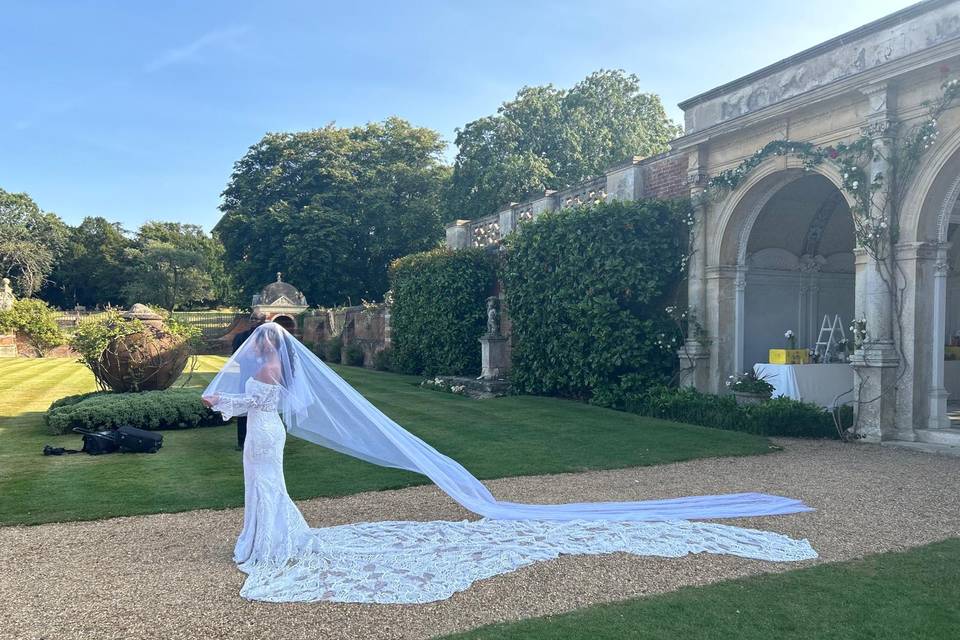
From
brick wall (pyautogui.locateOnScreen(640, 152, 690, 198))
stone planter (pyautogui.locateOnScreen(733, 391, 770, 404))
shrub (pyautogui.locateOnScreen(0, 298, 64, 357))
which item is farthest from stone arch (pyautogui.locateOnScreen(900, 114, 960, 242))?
shrub (pyautogui.locateOnScreen(0, 298, 64, 357))

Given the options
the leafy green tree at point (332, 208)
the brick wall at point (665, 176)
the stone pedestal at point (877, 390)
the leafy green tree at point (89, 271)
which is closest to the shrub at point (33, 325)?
the leafy green tree at point (332, 208)

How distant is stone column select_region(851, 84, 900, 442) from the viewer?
372 inches

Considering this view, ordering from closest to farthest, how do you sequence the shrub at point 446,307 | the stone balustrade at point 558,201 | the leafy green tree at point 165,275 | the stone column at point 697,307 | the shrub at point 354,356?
the stone column at point 697,307
the stone balustrade at point 558,201
the shrub at point 446,307
the shrub at point 354,356
the leafy green tree at point 165,275

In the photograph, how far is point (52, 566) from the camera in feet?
16.3

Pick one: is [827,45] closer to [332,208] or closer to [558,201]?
[558,201]

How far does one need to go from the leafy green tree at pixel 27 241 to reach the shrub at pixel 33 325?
20523 mm

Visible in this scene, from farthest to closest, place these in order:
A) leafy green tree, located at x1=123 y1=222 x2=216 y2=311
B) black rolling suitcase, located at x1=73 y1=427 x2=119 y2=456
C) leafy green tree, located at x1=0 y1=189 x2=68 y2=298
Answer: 1. leafy green tree, located at x1=123 y1=222 x2=216 y2=311
2. leafy green tree, located at x1=0 y1=189 x2=68 y2=298
3. black rolling suitcase, located at x1=73 y1=427 x2=119 y2=456

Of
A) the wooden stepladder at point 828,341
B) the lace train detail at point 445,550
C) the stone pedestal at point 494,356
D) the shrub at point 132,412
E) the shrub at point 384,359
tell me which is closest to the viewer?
the lace train detail at point 445,550

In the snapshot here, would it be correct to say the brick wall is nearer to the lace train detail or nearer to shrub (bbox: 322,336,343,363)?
the lace train detail

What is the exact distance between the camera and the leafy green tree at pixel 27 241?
163 ft

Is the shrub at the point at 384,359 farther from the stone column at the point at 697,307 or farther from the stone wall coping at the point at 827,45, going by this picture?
the stone wall coping at the point at 827,45

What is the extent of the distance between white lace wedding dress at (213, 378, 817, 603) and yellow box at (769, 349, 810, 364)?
21.5 ft

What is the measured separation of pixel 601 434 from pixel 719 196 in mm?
4838

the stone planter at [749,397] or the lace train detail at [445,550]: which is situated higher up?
the stone planter at [749,397]
